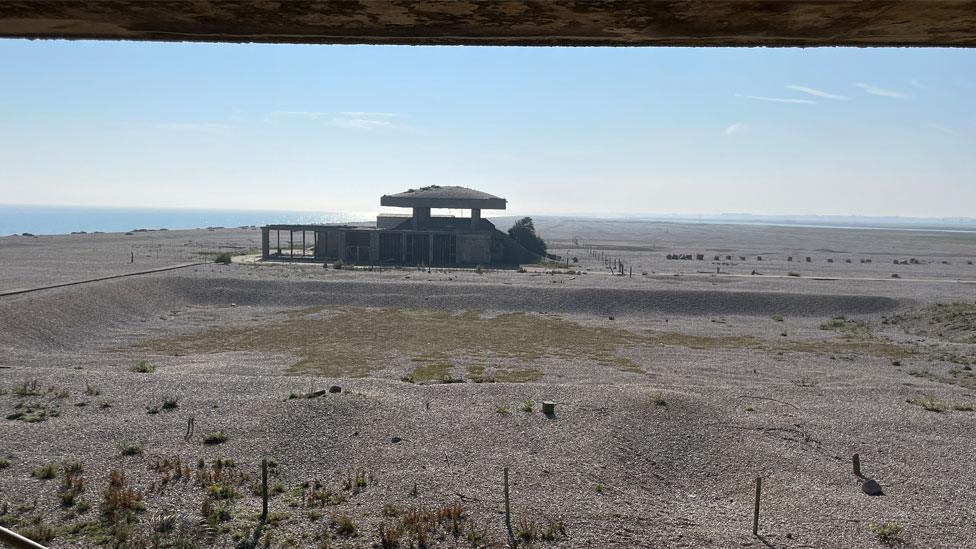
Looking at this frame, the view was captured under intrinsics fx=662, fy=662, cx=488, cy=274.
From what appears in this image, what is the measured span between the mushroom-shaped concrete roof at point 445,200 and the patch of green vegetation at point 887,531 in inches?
2546

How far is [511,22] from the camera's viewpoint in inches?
158

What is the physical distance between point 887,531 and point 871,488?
8.24 ft

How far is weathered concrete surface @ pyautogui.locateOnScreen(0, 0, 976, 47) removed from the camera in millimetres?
3705

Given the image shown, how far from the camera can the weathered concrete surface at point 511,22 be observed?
146 inches

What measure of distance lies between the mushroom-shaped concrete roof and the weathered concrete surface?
73.6m

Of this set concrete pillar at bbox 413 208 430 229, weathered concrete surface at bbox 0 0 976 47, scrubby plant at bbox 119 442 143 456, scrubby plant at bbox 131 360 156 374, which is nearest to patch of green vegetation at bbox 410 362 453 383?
scrubby plant at bbox 131 360 156 374

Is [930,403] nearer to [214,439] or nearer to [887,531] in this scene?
[887,531]

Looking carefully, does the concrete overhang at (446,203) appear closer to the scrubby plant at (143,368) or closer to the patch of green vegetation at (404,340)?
the patch of green vegetation at (404,340)

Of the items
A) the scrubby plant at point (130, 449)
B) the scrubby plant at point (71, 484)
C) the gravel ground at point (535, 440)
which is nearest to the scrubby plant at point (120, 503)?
the gravel ground at point (535, 440)

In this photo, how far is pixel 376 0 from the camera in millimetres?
3689

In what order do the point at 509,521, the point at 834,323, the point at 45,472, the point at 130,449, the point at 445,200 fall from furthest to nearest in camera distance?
the point at 445,200 < the point at 834,323 < the point at 130,449 < the point at 45,472 < the point at 509,521

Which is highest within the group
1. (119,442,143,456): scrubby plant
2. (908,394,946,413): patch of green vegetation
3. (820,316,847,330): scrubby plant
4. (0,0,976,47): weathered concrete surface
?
(0,0,976,47): weathered concrete surface

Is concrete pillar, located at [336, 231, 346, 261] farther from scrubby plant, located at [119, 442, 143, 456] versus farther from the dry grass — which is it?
scrubby plant, located at [119, 442, 143, 456]

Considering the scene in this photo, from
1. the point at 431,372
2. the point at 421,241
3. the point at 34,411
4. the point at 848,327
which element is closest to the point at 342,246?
the point at 421,241
